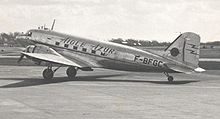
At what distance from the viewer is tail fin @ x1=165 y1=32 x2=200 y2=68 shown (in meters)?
28.3

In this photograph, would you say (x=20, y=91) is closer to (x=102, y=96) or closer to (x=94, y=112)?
(x=102, y=96)

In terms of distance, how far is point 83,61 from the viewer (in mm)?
31406

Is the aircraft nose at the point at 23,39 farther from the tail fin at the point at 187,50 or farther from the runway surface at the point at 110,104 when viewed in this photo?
the tail fin at the point at 187,50

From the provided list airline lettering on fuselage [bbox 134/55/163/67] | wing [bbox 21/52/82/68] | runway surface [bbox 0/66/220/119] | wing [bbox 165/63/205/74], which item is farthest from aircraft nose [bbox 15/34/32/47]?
wing [bbox 165/63/205/74]

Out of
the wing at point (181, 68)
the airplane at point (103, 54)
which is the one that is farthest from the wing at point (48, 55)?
the wing at point (181, 68)

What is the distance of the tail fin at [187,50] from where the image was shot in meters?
28.3

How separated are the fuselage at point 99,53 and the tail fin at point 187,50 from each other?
0.80 m

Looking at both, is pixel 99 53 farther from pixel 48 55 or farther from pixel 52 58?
pixel 48 55

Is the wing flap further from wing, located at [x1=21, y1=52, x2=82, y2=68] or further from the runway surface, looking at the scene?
wing, located at [x1=21, y1=52, x2=82, y2=68]

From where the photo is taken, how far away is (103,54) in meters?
30.8

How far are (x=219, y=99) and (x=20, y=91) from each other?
32.9 ft

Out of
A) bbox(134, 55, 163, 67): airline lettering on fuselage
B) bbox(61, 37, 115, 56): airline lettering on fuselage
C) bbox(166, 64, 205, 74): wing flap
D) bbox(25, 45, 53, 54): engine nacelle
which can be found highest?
bbox(61, 37, 115, 56): airline lettering on fuselage

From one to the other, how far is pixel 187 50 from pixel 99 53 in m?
6.50

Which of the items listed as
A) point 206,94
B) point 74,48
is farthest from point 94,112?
point 74,48
